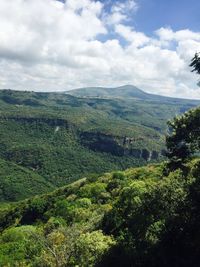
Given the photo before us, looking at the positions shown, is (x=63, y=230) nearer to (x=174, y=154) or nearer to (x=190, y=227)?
(x=190, y=227)

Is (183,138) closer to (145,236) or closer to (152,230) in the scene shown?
(152,230)

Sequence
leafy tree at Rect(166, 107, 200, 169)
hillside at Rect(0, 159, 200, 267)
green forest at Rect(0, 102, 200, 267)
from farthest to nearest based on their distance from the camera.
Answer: leafy tree at Rect(166, 107, 200, 169), green forest at Rect(0, 102, 200, 267), hillside at Rect(0, 159, 200, 267)

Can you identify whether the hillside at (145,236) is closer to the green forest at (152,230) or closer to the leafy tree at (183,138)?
the green forest at (152,230)

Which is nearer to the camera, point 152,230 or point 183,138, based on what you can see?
point 152,230

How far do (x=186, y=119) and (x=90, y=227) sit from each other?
16468 millimetres

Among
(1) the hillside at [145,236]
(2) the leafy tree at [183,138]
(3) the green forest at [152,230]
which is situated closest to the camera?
(1) the hillside at [145,236]

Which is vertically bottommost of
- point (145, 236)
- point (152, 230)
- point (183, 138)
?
point (145, 236)

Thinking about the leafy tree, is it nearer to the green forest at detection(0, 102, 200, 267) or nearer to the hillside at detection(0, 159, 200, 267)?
the green forest at detection(0, 102, 200, 267)

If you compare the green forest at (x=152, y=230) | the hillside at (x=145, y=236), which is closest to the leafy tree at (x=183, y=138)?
the green forest at (x=152, y=230)

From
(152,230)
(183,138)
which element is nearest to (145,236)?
(152,230)

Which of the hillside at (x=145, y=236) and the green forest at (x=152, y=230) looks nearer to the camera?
the hillside at (x=145, y=236)

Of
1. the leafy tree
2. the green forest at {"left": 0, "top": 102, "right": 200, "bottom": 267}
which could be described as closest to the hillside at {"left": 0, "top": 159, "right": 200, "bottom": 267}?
the green forest at {"left": 0, "top": 102, "right": 200, "bottom": 267}

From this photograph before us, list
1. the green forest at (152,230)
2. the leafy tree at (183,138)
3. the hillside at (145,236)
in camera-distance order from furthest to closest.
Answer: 1. the leafy tree at (183,138)
2. the green forest at (152,230)
3. the hillside at (145,236)

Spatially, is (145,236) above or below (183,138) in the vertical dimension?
below
